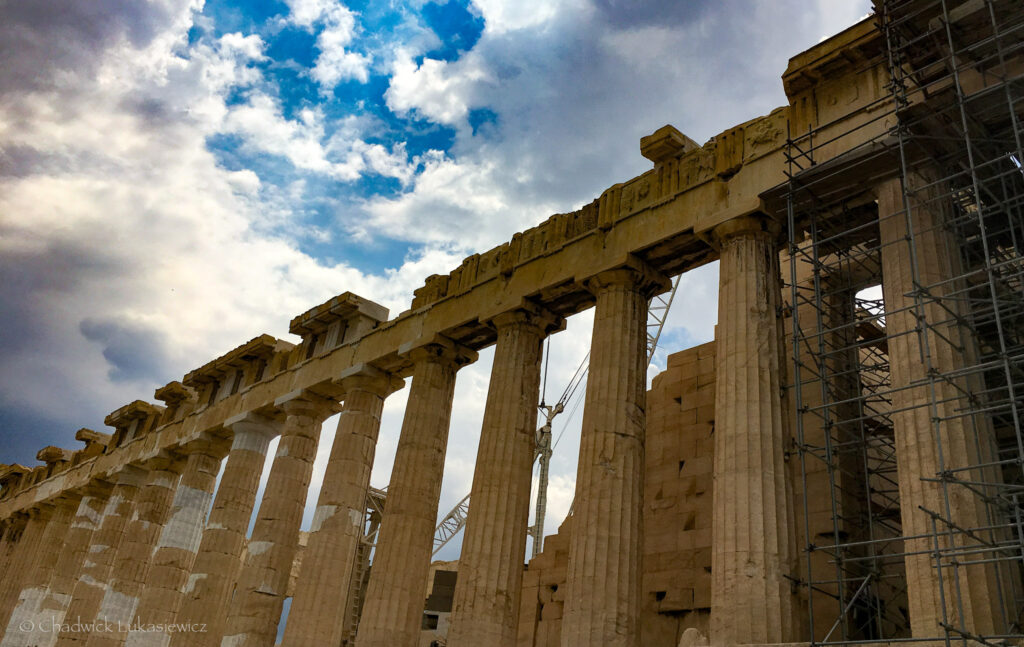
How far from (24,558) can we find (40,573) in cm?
359

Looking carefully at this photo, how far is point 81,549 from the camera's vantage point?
38.3 m

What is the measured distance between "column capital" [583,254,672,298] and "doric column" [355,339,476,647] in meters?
5.55

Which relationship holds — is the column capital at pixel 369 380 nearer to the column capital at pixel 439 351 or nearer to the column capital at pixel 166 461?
the column capital at pixel 439 351

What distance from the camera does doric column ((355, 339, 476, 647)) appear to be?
20.4m

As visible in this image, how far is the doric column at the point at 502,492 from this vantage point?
18156mm

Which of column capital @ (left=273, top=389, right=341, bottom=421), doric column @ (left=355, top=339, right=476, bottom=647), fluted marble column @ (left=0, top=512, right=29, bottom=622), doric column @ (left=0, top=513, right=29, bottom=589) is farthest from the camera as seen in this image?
doric column @ (left=0, top=513, right=29, bottom=589)

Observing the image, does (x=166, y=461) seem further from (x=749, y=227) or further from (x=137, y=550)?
(x=749, y=227)

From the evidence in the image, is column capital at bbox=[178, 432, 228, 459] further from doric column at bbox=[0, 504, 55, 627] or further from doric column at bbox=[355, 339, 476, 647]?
doric column at bbox=[0, 504, 55, 627]

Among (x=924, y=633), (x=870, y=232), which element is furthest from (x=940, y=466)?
(x=870, y=232)

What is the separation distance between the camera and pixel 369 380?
84.3 feet

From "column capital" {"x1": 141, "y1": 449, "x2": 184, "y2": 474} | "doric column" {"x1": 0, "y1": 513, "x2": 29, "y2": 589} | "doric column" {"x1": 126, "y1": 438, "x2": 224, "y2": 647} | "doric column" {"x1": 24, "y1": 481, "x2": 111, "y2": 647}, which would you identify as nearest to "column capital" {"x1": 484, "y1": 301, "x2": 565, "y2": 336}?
"doric column" {"x1": 126, "y1": 438, "x2": 224, "y2": 647}

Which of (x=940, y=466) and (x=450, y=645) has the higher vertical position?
(x=940, y=466)

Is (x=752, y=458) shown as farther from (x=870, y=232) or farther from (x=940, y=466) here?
(x=870, y=232)

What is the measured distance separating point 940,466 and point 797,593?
11.1 ft
